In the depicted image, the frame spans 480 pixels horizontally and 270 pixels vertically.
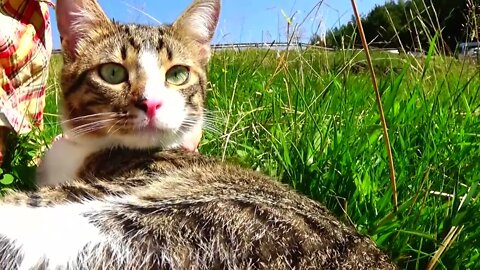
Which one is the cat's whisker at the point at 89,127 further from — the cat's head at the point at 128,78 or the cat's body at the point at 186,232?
the cat's body at the point at 186,232

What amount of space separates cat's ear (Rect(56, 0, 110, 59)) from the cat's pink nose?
0.43 metres

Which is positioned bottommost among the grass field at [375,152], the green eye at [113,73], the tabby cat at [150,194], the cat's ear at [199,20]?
the grass field at [375,152]

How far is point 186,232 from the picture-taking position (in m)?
1.29

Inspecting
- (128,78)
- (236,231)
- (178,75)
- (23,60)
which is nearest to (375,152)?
(178,75)

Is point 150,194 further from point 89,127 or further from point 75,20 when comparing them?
point 75,20

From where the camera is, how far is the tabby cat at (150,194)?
4.11 feet

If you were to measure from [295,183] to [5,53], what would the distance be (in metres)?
A: 1.44

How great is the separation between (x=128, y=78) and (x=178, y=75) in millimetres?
228

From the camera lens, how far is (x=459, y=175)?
6.75ft

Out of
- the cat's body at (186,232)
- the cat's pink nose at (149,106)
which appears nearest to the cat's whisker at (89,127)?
the cat's pink nose at (149,106)

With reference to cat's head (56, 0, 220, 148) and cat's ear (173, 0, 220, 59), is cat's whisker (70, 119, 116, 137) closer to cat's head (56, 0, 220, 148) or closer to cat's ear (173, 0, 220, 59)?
cat's head (56, 0, 220, 148)

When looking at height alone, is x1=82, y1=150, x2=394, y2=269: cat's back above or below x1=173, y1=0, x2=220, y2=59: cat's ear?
below

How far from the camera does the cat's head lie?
2.09 meters

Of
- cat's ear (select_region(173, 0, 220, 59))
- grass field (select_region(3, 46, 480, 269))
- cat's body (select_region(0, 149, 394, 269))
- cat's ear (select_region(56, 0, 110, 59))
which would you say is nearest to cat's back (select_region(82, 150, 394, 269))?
cat's body (select_region(0, 149, 394, 269))
